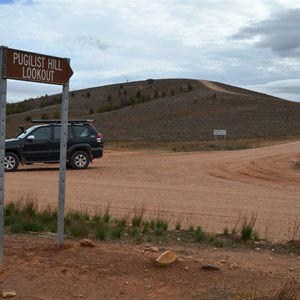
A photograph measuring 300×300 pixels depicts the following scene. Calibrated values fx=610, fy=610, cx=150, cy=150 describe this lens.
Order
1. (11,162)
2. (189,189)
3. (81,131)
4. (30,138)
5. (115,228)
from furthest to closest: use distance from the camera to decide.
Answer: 1. (81,131)
2. (30,138)
3. (11,162)
4. (189,189)
5. (115,228)

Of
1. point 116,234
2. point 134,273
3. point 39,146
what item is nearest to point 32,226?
point 116,234

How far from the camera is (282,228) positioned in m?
10.4

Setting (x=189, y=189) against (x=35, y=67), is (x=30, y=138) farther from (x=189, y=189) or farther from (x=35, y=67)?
(x=35, y=67)

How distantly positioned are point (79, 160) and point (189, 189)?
6.92 m

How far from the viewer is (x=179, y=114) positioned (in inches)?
2645

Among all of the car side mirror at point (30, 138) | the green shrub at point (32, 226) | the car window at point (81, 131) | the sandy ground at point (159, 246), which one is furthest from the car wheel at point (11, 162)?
the green shrub at point (32, 226)

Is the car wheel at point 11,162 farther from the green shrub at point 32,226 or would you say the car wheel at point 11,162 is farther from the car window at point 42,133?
the green shrub at point 32,226

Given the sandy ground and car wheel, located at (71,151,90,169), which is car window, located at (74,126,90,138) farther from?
the sandy ground

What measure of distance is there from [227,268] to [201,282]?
2.02 ft

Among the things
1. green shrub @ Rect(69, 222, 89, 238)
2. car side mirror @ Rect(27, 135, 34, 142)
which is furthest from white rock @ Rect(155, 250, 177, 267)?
car side mirror @ Rect(27, 135, 34, 142)

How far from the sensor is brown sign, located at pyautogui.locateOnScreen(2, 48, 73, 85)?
659 centimetres

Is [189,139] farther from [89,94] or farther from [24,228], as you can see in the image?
[89,94]

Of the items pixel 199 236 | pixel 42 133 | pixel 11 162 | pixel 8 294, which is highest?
pixel 42 133

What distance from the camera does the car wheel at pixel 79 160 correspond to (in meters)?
22.4
